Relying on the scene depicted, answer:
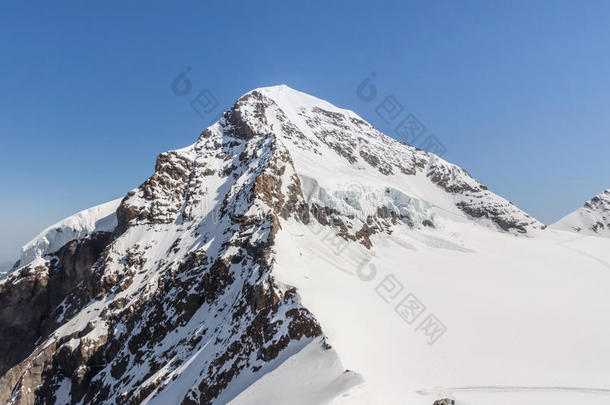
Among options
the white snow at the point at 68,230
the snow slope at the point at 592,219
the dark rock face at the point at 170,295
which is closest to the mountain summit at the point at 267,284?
the dark rock face at the point at 170,295

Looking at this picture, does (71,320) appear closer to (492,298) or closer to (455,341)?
(455,341)

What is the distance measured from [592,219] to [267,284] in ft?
393

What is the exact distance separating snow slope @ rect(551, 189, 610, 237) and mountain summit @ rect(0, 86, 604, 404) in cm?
2774

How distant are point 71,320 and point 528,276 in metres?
80.0

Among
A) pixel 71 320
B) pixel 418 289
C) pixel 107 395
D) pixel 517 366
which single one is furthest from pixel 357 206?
pixel 71 320

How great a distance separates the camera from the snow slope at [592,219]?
10462cm

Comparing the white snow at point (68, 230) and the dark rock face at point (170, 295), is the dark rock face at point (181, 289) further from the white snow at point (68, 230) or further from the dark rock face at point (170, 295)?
the white snow at point (68, 230)

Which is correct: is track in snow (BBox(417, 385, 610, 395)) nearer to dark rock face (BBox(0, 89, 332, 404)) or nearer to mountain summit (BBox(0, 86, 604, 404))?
mountain summit (BBox(0, 86, 604, 404))

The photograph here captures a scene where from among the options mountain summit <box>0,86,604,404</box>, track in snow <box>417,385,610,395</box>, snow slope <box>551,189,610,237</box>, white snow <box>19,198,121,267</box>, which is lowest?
snow slope <box>551,189,610,237</box>

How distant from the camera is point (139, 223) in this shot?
64688 mm

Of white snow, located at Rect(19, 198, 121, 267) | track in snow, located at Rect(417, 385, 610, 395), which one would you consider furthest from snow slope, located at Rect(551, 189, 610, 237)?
white snow, located at Rect(19, 198, 121, 267)

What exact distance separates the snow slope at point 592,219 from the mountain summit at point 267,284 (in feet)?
91.0

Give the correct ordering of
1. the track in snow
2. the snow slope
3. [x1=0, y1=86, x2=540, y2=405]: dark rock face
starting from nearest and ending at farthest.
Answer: the track in snow → [x1=0, y1=86, x2=540, y2=405]: dark rock face → the snow slope

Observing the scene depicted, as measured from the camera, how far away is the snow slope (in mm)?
104625
